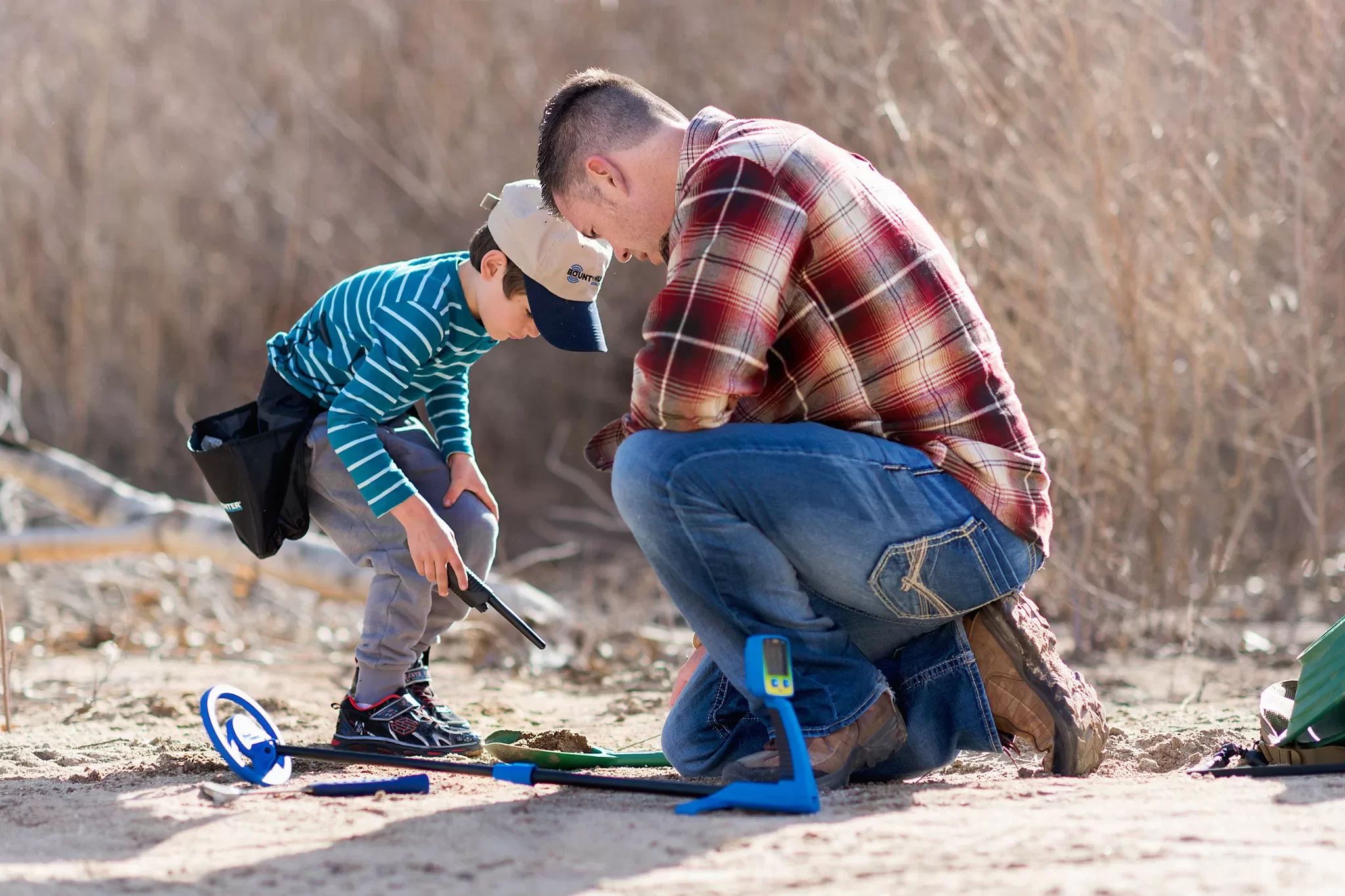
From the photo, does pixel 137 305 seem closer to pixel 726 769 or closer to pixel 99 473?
pixel 99 473

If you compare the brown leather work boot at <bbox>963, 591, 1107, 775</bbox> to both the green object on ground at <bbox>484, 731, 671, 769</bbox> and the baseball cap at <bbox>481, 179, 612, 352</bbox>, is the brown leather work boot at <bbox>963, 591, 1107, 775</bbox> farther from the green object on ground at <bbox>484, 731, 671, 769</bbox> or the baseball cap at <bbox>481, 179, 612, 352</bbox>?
the baseball cap at <bbox>481, 179, 612, 352</bbox>

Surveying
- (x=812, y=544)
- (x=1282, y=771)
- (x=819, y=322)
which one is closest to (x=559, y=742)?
(x=812, y=544)

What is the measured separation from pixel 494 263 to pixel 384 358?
1.10 feet

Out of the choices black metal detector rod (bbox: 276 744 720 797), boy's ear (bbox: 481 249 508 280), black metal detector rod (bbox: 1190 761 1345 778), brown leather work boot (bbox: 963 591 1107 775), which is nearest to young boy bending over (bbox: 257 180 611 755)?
boy's ear (bbox: 481 249 508 280)

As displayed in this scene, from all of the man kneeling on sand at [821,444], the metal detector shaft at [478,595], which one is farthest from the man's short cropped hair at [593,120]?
the metal detector shaft at [478,595]

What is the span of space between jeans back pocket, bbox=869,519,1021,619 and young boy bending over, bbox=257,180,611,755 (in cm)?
94

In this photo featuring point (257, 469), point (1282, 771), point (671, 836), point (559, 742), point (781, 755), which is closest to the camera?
point (671, 836)

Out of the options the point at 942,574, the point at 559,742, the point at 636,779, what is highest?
the point at 942,574

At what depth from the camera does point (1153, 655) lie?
468cm

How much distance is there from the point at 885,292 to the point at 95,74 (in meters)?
7.81

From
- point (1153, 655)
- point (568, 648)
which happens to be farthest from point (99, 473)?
point (1153, 655)

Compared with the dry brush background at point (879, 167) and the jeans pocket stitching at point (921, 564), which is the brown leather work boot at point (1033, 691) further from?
the dry brush background at point (879, 167)

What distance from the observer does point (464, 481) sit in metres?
3.33

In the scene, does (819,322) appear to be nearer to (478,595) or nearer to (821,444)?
(821,444)
